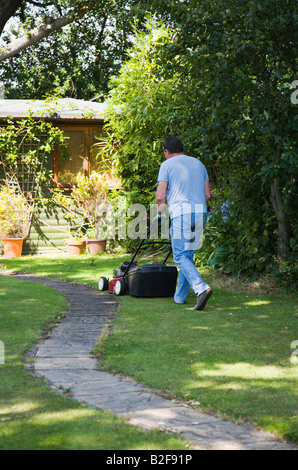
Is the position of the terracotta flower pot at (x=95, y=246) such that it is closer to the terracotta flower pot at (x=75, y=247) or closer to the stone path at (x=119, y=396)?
the terracotta flower pot at (x=75, y=247)

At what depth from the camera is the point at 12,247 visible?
1222 cm

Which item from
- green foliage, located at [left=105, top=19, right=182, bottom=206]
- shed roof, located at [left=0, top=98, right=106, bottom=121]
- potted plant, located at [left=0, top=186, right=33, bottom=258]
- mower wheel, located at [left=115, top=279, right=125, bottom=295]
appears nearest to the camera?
mower wheel, located at [left=115, top=279, right=125, bottom=295]

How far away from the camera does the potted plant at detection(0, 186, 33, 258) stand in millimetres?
12141

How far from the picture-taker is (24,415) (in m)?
3.01

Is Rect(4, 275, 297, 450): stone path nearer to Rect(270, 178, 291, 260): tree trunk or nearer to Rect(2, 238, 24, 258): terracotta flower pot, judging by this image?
Rect(270, 178, 291, 260): tree trunk

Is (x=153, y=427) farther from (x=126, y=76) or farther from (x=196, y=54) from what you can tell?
(x=126, y=76)

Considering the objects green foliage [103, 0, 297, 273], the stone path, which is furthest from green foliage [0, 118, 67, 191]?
the stone path

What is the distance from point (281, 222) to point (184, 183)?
5.28ft

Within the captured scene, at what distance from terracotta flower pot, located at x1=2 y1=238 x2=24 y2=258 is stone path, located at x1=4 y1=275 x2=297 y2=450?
692 cm

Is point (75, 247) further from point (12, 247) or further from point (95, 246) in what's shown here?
point (12, 247)

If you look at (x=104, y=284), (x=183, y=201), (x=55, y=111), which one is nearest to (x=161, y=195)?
(x=183, y=201)

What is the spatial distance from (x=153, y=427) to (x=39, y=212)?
10628mm

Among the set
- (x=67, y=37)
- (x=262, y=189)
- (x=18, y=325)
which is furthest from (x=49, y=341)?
(x=67, y=37)

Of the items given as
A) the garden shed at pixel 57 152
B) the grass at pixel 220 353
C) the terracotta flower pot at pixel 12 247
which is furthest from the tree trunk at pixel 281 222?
the terracotta flower pot at pixel 12 247
